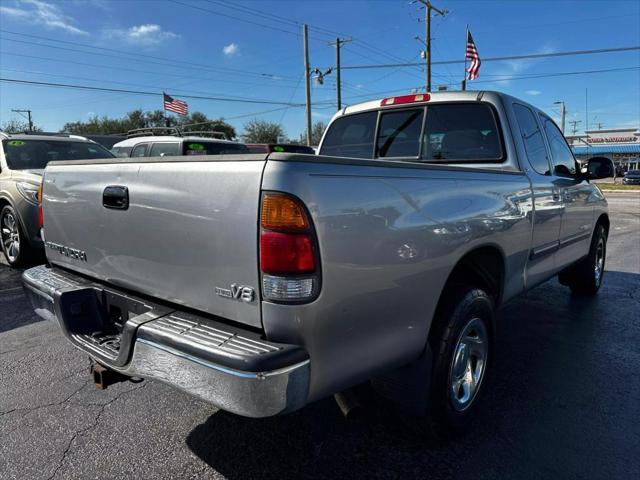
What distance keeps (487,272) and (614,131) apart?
85951mm

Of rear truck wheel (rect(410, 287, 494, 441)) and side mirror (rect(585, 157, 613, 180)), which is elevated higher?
side mirror (rect(585, 157, 613, 180))

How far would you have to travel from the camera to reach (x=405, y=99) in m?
4.15

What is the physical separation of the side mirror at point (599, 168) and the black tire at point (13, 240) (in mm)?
6792

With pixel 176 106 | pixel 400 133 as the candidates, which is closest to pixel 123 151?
pixel 400 133

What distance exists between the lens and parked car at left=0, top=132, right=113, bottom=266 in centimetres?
632

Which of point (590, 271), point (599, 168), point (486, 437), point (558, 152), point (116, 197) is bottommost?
point (486, 437)

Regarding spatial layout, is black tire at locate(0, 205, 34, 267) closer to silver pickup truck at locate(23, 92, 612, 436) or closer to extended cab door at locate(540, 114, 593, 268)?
silver pickup truck at locate(23, 92, 612, 436)

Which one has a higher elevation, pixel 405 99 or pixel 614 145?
pixel 614 145

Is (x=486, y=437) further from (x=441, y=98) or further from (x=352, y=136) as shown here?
(x=352, y=136)

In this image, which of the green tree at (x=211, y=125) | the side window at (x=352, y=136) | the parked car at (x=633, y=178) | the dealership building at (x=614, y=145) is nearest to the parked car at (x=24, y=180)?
the side window at (x=352, y=136)

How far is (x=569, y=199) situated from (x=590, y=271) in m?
1.63

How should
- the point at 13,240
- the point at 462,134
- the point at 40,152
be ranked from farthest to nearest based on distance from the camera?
the point at 40,152 < the point at 13,240 < the point at 462,134

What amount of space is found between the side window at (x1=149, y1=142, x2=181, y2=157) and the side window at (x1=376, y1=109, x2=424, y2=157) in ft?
20.7

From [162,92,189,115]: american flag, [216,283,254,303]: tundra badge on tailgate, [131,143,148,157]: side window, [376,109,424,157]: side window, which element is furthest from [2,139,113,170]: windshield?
[162,92,189,115]: american flag
